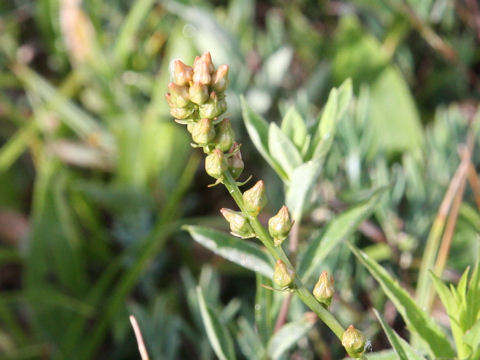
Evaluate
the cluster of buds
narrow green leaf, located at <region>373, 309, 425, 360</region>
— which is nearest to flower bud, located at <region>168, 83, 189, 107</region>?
the cluster of buds

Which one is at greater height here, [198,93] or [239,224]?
[198,93]

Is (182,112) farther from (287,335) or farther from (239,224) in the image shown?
(287,335)

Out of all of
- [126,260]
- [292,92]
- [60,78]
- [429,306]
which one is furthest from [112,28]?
[429,306]

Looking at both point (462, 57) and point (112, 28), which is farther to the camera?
point (112, 28)

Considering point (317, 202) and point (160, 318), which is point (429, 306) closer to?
point (317, 202)

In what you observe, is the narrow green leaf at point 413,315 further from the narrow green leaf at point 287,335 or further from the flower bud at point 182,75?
the flower bud at point 182,75

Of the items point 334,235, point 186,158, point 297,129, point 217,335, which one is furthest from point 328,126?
point 186,158

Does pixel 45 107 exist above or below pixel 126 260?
above

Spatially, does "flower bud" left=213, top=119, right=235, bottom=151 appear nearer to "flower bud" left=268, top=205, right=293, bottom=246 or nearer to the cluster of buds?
the cluster of buds
